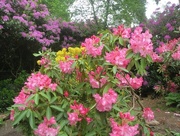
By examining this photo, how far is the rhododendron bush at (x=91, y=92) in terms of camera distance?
2.01 m

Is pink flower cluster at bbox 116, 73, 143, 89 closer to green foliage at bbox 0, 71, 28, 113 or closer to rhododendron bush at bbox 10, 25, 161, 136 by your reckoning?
rhododendron bush at bbox 10, 25, 161, 136

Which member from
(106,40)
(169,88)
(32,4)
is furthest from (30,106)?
(32,4)

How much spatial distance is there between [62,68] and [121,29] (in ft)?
2.04

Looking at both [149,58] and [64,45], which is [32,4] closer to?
[64,45]

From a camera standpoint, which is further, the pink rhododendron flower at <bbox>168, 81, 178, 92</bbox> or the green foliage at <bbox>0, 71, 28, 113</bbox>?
the pink rhododendron flower at <bbox>168, 81, 178, 92</bbox>

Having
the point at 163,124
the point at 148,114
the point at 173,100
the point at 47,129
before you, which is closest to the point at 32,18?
the point at 173,100

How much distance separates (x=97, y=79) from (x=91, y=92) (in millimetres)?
122

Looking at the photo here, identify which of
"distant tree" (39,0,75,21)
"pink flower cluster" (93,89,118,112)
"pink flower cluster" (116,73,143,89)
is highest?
"distant tree" (39,0,75,21)

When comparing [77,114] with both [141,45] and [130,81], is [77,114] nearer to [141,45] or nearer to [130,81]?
[130,81]

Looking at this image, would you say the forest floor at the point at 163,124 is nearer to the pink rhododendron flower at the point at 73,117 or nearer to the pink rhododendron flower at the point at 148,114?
the pink rhododendron flower at the point at 148,114

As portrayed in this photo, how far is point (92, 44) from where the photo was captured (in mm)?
2268

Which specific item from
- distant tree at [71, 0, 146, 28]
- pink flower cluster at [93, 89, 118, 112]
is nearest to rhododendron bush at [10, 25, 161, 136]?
pink flower cluster at [93, 89, 118, 112]

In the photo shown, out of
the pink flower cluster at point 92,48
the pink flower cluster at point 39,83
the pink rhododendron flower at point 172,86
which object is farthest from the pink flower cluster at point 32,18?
the pink flower cluster at point 39,83

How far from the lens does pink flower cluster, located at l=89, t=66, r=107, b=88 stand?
223cm
